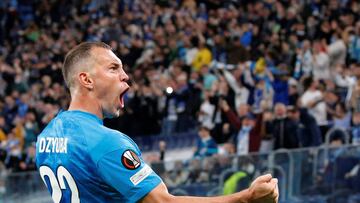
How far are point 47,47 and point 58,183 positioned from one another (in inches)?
684

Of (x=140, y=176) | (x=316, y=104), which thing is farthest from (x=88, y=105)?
(x=316, y=104)

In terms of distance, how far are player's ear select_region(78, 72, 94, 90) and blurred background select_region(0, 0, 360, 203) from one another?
316 inches

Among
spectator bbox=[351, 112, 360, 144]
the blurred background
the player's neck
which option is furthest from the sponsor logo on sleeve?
spectator bbox=[351, 112, 360, 144]

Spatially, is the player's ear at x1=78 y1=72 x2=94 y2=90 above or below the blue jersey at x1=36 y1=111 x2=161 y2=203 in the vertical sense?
above

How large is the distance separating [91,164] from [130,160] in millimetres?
193

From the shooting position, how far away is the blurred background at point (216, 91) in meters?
12.4

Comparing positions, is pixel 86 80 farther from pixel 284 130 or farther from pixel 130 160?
pixel 284 130

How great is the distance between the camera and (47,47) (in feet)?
70.4

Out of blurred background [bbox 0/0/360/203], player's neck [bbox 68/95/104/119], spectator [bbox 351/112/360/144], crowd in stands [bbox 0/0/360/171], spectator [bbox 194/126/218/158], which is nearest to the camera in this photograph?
player's neck [bbox 68/95/104/119]

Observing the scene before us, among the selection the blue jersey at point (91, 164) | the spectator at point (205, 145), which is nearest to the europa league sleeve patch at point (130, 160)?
the blue jersey at point (91, 164)

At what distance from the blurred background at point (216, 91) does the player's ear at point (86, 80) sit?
8.04m

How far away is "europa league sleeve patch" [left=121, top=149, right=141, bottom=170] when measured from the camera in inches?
162

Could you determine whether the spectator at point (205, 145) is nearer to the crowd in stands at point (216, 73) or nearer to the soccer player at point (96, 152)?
the crowd in stands at point (216, 73)

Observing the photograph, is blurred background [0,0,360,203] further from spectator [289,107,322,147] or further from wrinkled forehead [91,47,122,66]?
wrinkled forehead [91,47,122,66]
